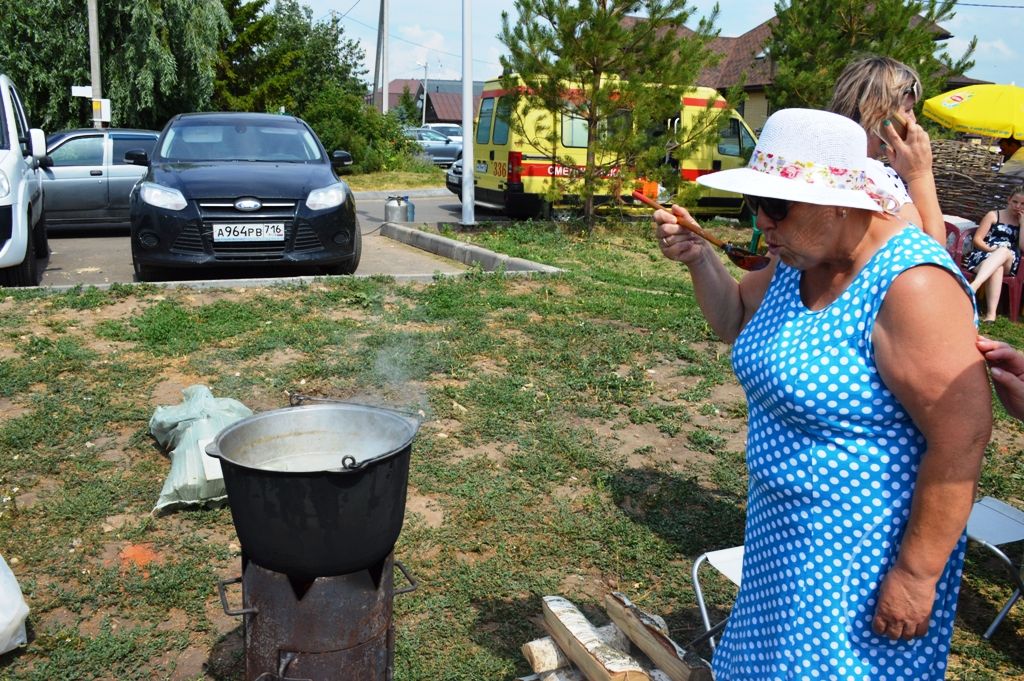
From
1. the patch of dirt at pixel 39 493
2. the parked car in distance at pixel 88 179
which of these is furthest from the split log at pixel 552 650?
the parked car in distance at pixel 88 179

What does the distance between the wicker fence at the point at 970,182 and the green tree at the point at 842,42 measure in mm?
4007

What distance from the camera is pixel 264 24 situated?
29266 mm

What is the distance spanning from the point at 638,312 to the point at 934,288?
5457mm

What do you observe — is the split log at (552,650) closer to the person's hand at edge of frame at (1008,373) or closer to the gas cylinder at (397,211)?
the person's hand at edge of frame at (1008,373)

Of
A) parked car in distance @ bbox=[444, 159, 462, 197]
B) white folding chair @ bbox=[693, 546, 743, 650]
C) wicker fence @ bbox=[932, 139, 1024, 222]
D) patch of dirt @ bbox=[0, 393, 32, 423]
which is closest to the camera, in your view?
white folding chair @ bbox=[693, 546, 743, 650]

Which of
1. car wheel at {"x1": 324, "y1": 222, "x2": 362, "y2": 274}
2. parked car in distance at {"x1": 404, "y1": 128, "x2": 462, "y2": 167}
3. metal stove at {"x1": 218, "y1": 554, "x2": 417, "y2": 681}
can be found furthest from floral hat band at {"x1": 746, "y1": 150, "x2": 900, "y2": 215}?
parked car in distance at {"x1": 404, "y1": 128, "x2": 462, "y2": 167}

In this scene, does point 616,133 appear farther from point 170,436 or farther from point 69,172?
point 170,436

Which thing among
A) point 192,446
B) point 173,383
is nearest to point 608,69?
point 173,383

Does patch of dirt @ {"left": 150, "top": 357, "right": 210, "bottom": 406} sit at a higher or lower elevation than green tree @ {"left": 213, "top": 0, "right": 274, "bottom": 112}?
lower

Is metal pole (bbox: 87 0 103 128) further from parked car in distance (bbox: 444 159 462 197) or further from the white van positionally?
the white van

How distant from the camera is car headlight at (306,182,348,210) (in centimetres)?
818

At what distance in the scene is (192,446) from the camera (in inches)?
159

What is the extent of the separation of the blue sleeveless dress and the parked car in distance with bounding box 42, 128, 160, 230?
12.6m

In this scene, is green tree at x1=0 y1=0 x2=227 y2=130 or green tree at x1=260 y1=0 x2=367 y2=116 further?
green tree at x1=260 y1=0 x2=367 y2=116
